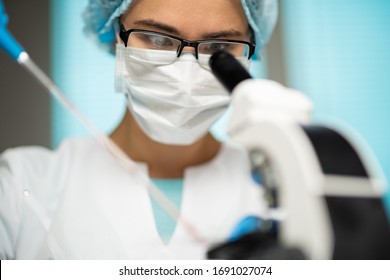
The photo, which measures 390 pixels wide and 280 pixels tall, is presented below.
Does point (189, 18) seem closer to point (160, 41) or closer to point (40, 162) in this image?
point (160, 41)

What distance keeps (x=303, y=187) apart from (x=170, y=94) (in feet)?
1.67

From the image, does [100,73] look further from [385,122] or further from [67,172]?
[385,122]

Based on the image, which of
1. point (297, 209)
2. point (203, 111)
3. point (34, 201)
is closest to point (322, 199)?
point (297, 209)

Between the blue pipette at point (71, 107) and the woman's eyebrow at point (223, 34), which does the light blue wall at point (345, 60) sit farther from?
the blue pipette at point (71, 107)

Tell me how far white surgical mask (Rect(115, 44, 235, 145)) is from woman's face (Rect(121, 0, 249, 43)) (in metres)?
0.05

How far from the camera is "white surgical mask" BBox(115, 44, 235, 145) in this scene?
0.80 metres

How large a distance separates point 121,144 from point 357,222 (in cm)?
73

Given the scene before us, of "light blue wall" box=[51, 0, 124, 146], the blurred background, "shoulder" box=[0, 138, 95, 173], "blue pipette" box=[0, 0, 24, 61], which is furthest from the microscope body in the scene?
"light blue wall" box=[51, 0, 124, 146]

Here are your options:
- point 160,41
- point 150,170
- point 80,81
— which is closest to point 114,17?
point 160,41

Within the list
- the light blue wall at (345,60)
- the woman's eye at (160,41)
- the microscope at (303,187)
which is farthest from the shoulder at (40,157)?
the light blue wall at (345,60)

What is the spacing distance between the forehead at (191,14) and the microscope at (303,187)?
15.9 inches

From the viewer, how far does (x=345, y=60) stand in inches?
56.8

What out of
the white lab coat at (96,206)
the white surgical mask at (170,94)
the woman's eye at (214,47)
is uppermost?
the woman's eye at (214,47)

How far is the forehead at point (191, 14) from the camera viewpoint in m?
0.78
